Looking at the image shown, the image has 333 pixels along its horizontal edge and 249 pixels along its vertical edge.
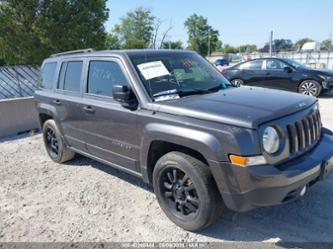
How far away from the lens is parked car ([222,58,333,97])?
445 inches

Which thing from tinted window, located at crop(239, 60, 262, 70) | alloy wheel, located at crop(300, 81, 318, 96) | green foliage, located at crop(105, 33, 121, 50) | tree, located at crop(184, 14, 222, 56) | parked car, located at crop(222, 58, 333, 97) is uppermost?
tree, located at crop(184, 14, 222, 56)

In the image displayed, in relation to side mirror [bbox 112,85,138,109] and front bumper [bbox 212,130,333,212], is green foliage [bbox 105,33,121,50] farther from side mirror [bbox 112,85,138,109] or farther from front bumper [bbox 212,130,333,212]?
front bumper [bbox 212,130,333,212]

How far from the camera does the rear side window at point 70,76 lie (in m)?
4.90

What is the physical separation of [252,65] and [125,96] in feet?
32.9

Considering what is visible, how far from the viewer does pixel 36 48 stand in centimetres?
1425

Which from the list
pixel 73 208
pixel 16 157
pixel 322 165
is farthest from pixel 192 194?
pixel 16 157

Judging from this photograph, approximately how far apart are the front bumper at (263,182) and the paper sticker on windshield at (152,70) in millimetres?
1442

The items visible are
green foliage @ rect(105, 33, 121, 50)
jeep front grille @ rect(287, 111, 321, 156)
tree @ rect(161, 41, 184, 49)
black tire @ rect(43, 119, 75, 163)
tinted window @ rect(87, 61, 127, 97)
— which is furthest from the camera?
tree @ rect(161, 41, 184, 49)

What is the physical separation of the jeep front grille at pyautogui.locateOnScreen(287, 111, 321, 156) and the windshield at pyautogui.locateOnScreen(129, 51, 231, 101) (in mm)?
1164

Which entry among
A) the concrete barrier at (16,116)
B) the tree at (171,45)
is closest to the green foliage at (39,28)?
the concrete barrier at (16,116)

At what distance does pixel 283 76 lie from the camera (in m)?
11.9

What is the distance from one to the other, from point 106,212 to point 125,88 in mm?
1546

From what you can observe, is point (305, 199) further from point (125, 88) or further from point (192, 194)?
point (125, 88)

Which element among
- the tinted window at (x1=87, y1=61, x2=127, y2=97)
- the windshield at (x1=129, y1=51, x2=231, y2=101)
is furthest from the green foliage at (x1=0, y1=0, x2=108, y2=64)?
the windshield at (x1=129, y1=51, x2=231, y2=101)
